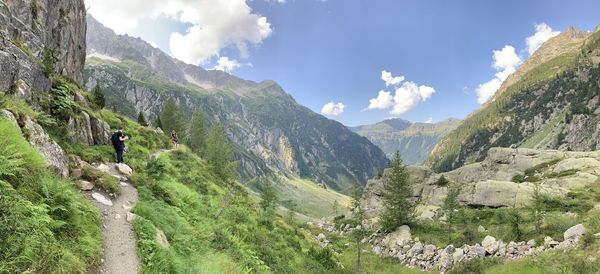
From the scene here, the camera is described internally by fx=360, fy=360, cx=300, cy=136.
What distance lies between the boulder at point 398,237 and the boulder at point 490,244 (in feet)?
52.1

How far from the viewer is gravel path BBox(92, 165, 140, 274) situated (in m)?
11.2

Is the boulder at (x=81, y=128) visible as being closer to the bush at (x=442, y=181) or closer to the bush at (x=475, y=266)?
the bush at (x=475, y=266)

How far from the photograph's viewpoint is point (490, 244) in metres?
52.2

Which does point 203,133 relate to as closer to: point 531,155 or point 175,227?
point 175,227

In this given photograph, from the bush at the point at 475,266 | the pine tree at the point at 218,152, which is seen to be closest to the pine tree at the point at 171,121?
the pine tree at the point at 218,152

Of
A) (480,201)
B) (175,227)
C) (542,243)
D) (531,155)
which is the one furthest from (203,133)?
(531,155)

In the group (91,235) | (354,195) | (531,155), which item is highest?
(531,155)

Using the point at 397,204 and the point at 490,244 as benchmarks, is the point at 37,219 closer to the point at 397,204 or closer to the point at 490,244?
the point at 490,244

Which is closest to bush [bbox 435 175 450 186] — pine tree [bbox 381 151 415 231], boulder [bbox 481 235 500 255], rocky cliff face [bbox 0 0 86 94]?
pine tree [bbox 381 151 415 231]

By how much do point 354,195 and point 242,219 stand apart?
5984cm

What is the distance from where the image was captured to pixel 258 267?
1956cm

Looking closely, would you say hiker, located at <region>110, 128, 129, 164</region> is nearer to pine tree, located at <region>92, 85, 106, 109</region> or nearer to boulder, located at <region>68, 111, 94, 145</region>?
boulder, located at <region>68, 111, 94, 145</region>

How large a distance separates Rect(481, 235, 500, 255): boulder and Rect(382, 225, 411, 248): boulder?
625 inches

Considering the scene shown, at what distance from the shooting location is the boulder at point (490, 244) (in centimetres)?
5031
